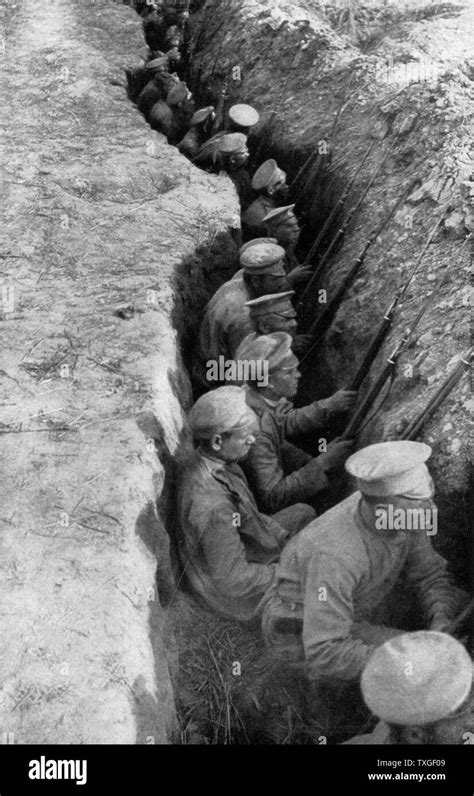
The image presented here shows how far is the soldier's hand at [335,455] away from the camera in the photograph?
218 inches

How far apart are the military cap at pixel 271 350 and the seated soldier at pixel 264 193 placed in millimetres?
2706

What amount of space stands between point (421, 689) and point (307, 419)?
2.67 metres

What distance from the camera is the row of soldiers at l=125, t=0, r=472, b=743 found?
3.57 meters

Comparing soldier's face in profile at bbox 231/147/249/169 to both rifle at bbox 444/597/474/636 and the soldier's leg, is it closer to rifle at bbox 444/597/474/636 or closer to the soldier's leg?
the soldier's leg

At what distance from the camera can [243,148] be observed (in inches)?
339

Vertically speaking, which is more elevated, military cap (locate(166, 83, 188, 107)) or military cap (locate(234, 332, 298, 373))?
military cap (locate(234, 332, 298, 373))

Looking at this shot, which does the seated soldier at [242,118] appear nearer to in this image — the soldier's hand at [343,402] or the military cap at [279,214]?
the military cap at [279,214]

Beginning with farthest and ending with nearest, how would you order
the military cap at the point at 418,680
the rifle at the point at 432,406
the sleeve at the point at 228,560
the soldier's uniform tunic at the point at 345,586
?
1. the rifle at the point at 432,406
2. the sleeve at the point at 228,560
3. the soldier's uniform tunic at the point at 345,586
4. the military cap at the point at 418,680

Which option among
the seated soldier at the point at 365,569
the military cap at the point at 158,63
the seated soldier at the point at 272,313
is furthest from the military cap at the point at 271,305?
the military cap at the point at 158,63

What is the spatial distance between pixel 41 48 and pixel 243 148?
3815mm

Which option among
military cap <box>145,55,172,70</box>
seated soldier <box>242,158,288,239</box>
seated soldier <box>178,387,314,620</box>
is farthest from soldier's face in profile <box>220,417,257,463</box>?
military cap <box>145,55,172,70</box>

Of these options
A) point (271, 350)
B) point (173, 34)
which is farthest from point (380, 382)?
point (173, 34)

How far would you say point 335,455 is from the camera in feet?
18.1

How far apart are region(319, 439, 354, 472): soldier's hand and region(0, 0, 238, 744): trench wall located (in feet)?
3.09
